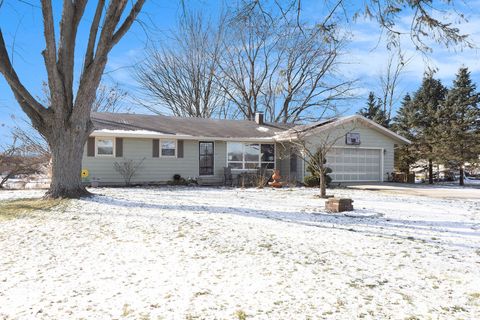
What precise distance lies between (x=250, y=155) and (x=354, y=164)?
218 inches

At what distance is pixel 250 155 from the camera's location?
61.4 feet

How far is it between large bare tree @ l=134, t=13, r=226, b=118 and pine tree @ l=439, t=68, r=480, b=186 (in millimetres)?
15848

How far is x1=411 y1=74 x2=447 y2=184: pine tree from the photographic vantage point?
873 inches

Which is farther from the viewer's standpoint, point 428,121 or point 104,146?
point 428,121

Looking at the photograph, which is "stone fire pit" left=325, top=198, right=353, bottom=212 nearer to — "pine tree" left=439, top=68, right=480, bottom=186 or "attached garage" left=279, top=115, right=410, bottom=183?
Result: "attached garage" left=279, top=115, right=410, bottom=183

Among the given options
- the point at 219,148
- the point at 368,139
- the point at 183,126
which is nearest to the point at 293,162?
the point at 219,148

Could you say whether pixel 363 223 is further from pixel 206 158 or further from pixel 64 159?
pixel 206 158

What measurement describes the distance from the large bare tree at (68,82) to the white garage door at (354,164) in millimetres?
12619

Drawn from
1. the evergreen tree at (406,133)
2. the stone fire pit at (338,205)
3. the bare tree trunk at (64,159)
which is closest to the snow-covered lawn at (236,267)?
the stone fire pit at (338,205)

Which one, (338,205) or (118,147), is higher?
(118,147)

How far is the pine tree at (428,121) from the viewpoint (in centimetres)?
2217

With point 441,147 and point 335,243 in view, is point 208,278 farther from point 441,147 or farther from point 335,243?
point 441,147

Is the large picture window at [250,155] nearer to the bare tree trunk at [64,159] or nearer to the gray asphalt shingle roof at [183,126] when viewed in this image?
the gray asphalt shingle roof at [183,126]

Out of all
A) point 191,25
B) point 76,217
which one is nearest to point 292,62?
point 191,25
